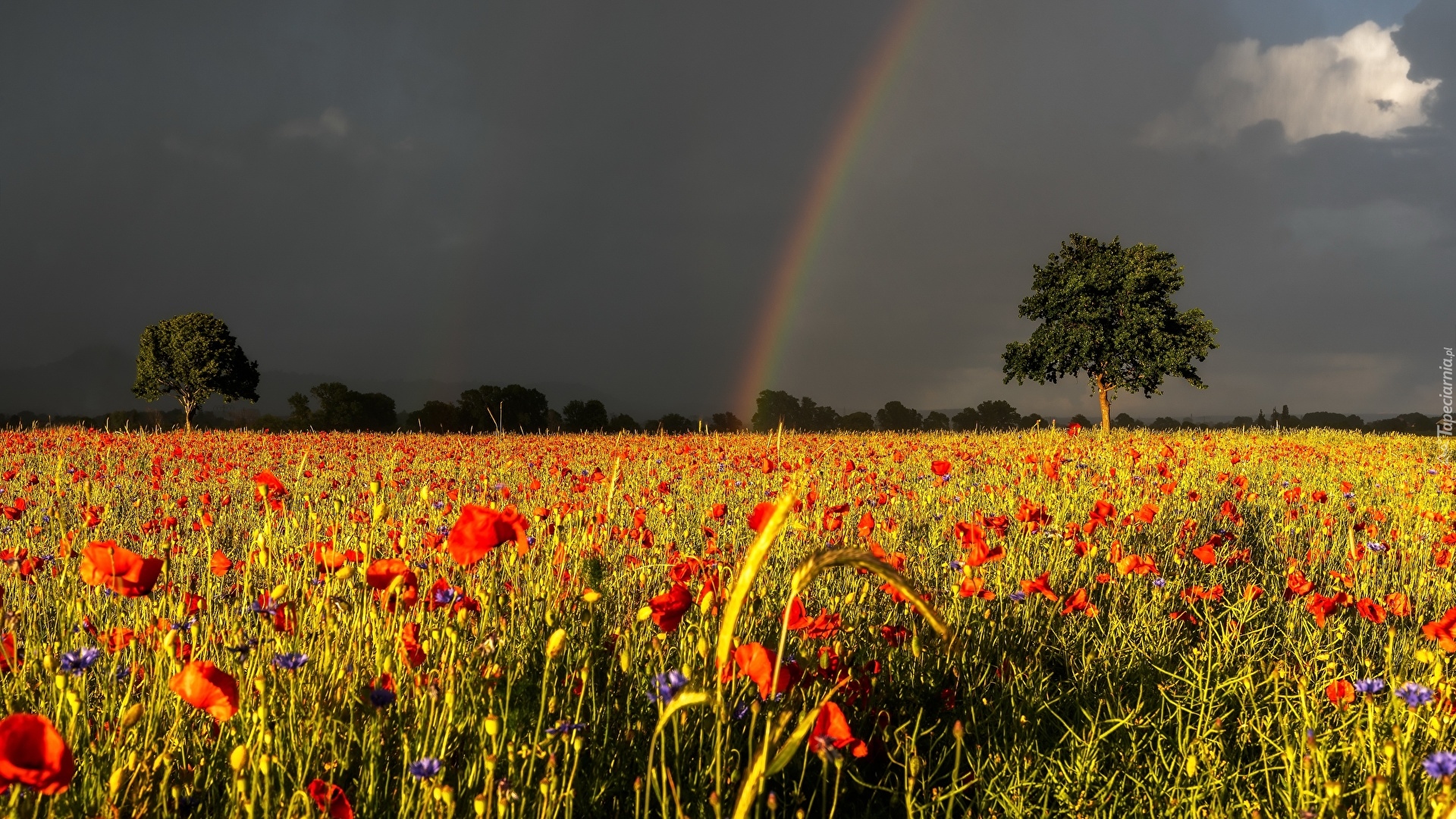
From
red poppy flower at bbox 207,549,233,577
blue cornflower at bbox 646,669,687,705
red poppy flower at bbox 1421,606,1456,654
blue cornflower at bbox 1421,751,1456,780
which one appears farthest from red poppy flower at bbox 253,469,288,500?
red poppy flower at bbox 1421,606,1456,654

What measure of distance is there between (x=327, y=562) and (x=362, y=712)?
0.49 meters

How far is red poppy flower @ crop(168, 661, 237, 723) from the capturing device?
61.1 inches

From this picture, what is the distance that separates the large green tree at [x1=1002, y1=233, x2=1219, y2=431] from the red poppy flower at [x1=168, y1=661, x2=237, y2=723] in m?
30.9

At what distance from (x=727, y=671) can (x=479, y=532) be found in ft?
2.64

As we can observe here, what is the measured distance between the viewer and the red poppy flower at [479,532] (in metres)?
1.80

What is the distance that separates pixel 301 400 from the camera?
44156 mm

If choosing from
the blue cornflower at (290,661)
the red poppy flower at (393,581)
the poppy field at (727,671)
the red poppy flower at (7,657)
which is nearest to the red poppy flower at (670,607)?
the poppy field at (727,671)

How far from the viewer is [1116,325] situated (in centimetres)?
2916

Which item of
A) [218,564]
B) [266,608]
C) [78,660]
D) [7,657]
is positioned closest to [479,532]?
[266,608]

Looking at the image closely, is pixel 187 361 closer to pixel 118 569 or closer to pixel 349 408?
pixel 349 408

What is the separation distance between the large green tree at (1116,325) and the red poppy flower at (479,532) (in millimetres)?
30366

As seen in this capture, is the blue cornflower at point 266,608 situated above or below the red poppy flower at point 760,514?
below

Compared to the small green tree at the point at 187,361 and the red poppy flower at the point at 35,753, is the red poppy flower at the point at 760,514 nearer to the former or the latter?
the red poppy flower at the point at 35,753


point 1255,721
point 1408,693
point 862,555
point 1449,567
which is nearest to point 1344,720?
point 1255,721
